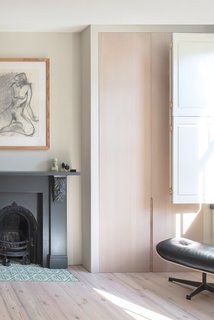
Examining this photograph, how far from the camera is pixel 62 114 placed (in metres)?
4.21

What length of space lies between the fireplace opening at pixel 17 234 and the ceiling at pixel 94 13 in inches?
74.9

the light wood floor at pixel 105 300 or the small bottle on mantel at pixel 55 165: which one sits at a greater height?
the small bottle on mantel at pixel 55 165

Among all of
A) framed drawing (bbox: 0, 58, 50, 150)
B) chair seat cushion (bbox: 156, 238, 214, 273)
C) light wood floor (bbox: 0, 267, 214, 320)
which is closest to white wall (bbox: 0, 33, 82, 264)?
framed drawing (bbox: 0, 58, 50, 150)

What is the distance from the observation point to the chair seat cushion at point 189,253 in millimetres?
3121

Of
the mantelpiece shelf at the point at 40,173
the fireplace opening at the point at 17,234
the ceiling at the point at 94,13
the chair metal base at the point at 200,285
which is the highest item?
the ceiling at the point at 94,13

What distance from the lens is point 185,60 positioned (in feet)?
12.5

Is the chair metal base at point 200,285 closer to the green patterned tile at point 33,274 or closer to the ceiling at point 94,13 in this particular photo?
the green patterned tile at point 33,274

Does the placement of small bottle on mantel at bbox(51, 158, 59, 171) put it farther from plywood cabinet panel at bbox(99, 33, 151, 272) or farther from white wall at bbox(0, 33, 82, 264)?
plywood cabinet panel at bbox(99, 33, 151, 272)

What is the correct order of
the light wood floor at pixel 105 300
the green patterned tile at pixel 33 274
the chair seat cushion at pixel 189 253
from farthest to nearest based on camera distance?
1. the green patterned tile at pixel 33 274
2. the chair seat cushion at pixel 189 253
3. the light wood floor at pixel 105 300

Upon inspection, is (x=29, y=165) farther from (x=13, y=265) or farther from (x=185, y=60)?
(x=185, y=60)

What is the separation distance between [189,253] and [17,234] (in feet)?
6.59

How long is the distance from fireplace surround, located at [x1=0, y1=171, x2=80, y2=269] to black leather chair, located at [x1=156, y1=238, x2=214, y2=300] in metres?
1.19

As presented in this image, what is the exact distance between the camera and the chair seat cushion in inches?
Answer: 123

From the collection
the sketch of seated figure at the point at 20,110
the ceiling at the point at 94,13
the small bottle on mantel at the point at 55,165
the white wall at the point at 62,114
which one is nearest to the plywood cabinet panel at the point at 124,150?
the ceiling at the point at 94,13
